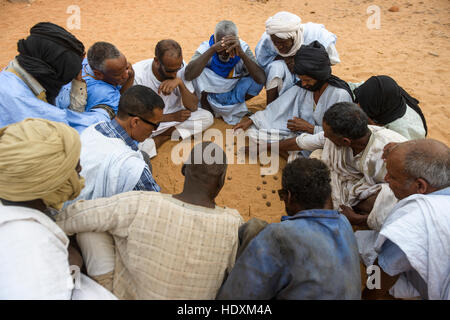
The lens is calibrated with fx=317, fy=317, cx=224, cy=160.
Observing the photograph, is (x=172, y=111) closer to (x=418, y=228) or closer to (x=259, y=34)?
(x=418, y=228)

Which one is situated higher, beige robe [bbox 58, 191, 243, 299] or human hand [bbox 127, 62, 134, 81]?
human hand [bbox 127, 62, 134, 81]

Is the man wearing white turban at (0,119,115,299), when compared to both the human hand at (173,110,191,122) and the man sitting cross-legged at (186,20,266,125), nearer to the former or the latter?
the human hand at (173,110,191,122)

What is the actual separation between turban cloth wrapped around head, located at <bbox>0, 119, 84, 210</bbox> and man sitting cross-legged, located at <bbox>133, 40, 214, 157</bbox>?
2.54 meters

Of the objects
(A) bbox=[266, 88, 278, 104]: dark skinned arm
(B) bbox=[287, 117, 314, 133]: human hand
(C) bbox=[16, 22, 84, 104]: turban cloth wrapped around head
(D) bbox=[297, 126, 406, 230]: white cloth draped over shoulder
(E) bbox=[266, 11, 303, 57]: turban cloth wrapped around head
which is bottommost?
(D) bbox=[297, 126, 406, 230]: white cloth draped over shoulder

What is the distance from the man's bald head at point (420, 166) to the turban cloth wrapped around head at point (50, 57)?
129 inches

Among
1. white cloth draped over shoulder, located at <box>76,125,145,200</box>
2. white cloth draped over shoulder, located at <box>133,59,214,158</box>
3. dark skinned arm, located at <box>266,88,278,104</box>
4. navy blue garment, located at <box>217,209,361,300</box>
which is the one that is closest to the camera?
navy blue garment, located at <box>217,209,361,300</box>

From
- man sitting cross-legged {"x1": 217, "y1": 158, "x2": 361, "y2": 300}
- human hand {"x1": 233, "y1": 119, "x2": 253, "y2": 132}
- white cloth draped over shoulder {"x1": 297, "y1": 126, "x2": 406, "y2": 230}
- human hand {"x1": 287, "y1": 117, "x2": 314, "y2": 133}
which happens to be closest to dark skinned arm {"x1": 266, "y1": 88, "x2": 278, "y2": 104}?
human hand {"x1": 233, "y1": 119, "x2": 253, "y2": 132}

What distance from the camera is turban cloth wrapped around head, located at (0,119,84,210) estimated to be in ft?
5.64

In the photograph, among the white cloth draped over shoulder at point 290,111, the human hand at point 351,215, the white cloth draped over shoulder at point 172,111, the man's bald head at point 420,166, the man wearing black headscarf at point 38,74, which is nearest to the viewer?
the man's bald head at point 420,166

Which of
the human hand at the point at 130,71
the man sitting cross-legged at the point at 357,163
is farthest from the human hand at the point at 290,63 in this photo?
the human hand at the point at 130,71

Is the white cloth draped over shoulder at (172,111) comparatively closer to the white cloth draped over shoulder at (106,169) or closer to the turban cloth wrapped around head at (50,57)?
the turban cloth wrapped around head at (50,57)

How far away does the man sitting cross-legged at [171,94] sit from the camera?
4219mm

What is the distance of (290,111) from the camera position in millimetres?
4621

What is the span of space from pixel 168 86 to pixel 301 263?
3302mm
